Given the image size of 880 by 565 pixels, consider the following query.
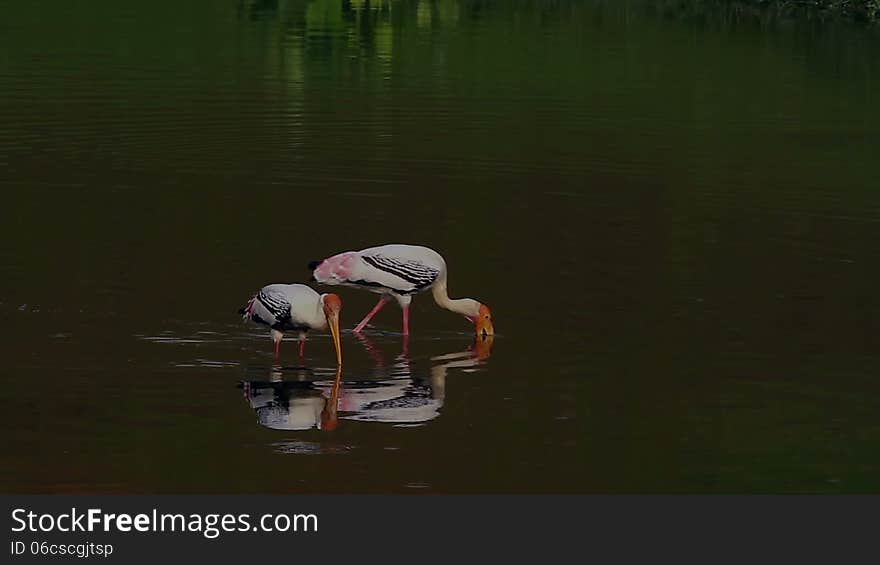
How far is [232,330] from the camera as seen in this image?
70.4ft

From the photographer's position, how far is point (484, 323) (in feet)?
70.9

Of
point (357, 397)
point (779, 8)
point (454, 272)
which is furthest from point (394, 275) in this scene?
point (779, 8)

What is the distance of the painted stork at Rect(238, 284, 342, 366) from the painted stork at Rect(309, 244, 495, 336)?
145cm

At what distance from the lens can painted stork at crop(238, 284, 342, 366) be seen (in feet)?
65.6

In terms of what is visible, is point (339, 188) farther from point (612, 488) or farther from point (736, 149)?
point (612, 488)

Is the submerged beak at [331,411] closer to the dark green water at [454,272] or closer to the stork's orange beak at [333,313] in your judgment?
the dark green water at [454,272]

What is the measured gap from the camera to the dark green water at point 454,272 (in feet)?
56.7

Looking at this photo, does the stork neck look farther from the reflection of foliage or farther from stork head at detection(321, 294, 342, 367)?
the reflection of foliage

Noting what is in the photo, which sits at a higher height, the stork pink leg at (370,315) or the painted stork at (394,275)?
the painted stork at (394,275)

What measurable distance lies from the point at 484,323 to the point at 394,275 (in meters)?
1.08

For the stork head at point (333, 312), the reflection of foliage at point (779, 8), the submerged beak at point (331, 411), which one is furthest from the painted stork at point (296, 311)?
the reflection of foliage at point (779, 8)

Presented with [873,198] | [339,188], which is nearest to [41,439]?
[339,188]

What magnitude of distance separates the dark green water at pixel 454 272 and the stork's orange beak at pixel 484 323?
176 millimetres

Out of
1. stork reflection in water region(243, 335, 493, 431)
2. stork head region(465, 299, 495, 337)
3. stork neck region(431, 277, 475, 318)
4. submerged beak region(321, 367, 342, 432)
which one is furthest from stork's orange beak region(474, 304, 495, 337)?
submerged beak region(321, 367, 342, 432)
